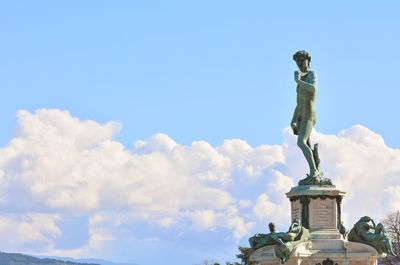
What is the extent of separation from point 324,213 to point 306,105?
459 cm

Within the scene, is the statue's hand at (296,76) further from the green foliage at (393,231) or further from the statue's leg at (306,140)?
the green foliage at (393,231)

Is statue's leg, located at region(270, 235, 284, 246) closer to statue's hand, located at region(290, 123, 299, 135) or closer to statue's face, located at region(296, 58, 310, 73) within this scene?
statue's hand, located at region(290, 123, 299, 135)

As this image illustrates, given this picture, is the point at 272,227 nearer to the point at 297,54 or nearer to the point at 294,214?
the point at 294,214

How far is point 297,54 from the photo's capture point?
4519 cm

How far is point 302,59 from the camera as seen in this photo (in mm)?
45188

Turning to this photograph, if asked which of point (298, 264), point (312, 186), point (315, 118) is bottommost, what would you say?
point (298, 264)

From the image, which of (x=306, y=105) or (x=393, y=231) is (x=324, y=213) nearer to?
(x=306, y=105)

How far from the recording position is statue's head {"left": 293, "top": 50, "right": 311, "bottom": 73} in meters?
45.2

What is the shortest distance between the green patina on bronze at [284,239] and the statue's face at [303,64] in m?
6.55

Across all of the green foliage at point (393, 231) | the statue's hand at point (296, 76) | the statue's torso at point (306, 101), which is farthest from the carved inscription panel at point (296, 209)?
the green foliage at point (393, 231)

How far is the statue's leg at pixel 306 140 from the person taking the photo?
44656mm

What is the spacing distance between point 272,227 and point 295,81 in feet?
20.2

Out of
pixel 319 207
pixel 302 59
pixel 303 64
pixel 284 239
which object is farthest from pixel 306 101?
pixel 284 239

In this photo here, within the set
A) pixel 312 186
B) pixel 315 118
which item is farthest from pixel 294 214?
pixel 315 118
